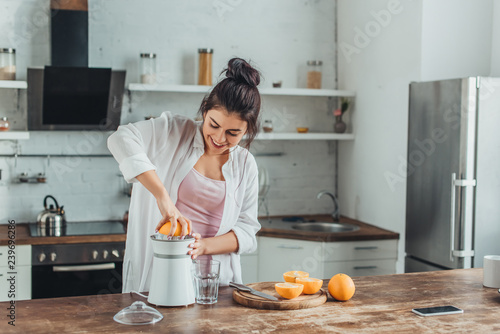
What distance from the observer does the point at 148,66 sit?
4.09 m

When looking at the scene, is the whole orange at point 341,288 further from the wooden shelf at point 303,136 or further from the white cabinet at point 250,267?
the wooden shelf at point 303,136

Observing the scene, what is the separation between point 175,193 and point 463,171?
1757mm

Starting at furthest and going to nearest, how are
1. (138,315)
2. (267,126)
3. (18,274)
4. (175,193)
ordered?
1. (267,126)
2. (18,274)
3. (175,193)
4. (138,315)

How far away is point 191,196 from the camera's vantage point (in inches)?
90.4

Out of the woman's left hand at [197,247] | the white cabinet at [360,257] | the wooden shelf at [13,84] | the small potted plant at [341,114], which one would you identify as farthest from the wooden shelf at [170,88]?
the woman's left hand at [197,247]

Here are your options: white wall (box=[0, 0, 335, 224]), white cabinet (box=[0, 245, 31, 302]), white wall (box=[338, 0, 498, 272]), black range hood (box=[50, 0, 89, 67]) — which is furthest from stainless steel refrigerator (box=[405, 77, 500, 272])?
white cabinet (box=[0, 245, 31, 302])

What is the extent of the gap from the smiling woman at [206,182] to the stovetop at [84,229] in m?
1.46

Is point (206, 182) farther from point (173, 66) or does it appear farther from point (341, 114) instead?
point (341, 114)

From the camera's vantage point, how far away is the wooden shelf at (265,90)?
3971 millimetres

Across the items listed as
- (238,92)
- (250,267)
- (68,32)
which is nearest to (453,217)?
(250,267)

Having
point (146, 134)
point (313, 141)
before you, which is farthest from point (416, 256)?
point (146, 134)

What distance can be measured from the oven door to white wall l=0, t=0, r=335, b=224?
2.21 ft

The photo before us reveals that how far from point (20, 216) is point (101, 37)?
1381mm

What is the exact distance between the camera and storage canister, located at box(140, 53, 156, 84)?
405cm
